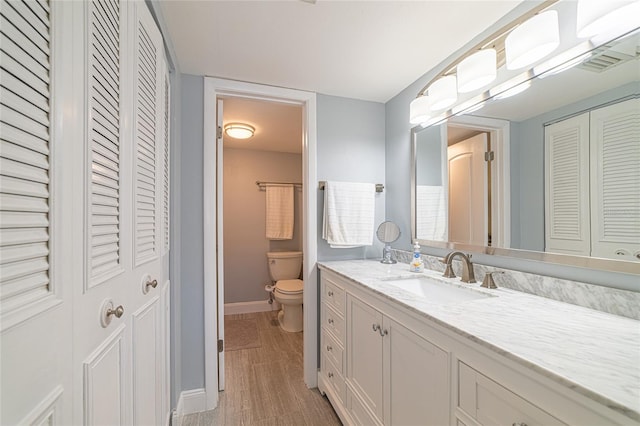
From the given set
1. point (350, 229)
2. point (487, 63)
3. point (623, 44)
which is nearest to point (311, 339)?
point (350, 229)

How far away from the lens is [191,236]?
1.74 meters

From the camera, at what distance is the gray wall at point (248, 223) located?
3.43m

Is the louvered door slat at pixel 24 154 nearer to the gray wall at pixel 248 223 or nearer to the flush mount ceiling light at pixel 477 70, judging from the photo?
the flush mount ceiling light at pixel 477 70

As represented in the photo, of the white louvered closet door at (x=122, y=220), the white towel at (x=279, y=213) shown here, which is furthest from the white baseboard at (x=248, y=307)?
the white louvered closet door at (x=122, y=220)

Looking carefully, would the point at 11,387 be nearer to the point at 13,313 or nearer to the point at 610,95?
the point at 13,313

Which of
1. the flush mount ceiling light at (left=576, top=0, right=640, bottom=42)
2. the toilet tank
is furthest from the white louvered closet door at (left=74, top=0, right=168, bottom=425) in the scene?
the toilet tank

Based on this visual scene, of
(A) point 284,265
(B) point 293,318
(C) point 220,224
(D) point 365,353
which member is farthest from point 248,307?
(D) point 365,353

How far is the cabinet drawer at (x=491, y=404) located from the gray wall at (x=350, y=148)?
4.29 feet

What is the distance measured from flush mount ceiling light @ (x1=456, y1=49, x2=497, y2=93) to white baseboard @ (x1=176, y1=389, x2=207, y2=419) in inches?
93.3

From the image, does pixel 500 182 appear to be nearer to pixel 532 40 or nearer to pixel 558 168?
pixel 558 168

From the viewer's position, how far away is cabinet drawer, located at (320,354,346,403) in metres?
1.57

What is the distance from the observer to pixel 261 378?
204 centimetres

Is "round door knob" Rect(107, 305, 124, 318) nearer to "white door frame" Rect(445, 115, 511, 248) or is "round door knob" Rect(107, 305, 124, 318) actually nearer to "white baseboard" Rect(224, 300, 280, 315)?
"white door frame" Rect(445, 115, 511, 248)

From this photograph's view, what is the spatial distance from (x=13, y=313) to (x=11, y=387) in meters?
0.10
